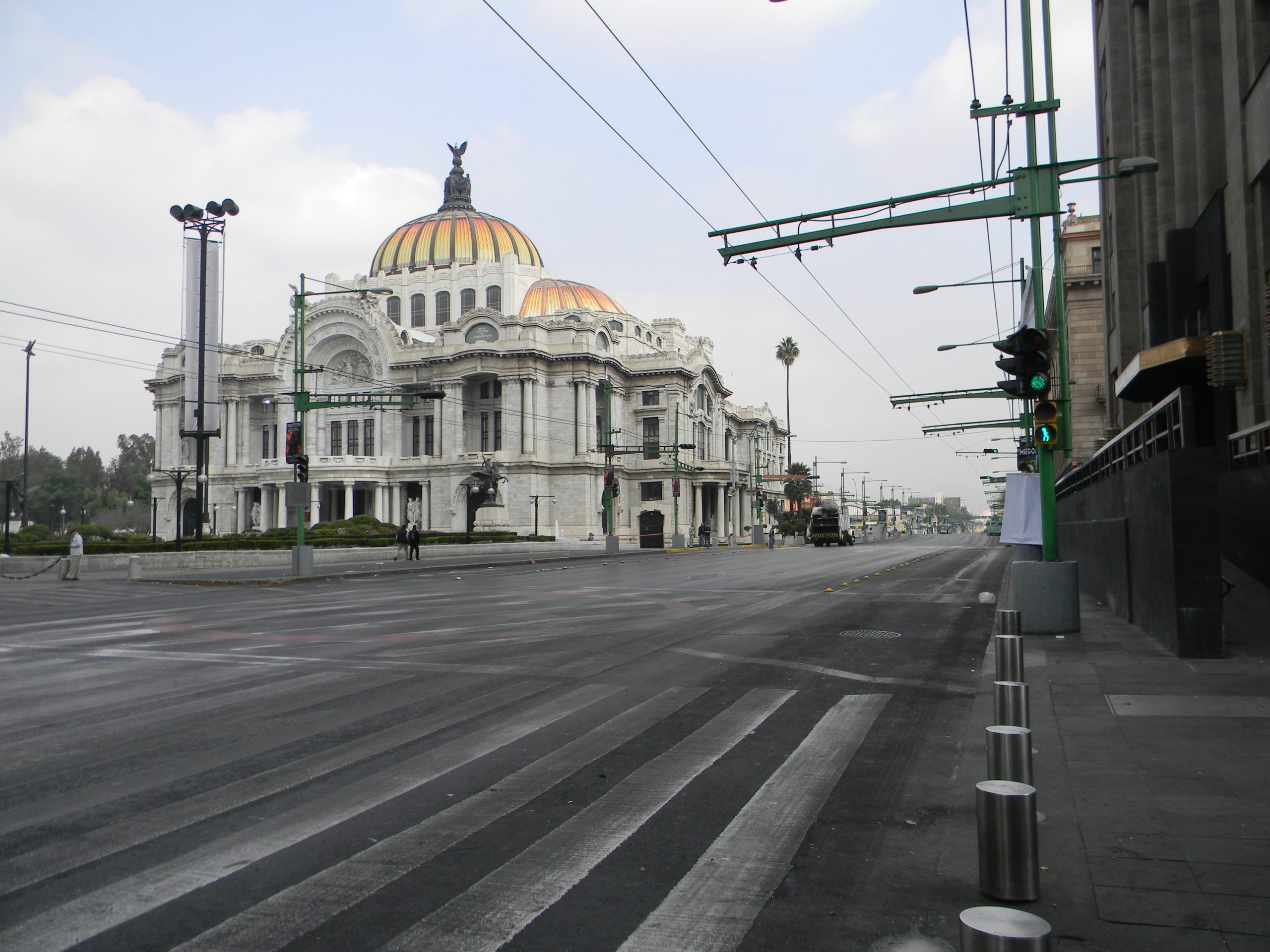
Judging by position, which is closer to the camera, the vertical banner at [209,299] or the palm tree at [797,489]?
the vertical banner at [209,299]

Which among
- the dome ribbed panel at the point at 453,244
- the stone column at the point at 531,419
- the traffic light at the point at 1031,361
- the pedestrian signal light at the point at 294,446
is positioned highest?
the dome ribbed panel at the point at 453,244

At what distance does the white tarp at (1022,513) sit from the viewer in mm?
16000

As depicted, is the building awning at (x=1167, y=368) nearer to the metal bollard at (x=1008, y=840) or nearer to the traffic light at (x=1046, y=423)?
the traffic light at (x=1046, y=423)

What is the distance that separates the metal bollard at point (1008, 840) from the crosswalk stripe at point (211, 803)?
13.1 feet

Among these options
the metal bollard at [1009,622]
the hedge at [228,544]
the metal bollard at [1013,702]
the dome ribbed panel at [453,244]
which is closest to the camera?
the metal bollard at [1013,702]

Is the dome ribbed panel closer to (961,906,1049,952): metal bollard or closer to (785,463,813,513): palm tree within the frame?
(785,463,813,513): palm tree

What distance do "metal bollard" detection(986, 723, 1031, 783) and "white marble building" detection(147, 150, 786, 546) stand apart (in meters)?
66.9

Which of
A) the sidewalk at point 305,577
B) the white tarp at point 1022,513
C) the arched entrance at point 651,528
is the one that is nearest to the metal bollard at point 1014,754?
the white tarp at point 1022,513

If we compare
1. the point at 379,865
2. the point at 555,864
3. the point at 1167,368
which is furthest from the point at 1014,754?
the point at 1167,368

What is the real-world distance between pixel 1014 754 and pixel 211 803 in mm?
4336

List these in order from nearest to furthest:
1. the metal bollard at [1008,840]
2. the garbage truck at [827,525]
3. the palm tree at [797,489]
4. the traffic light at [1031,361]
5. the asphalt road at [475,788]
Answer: the metal bollard at [1008,840], the asphalt road at [475,788], the traffic light at [1031,361], the garbage truck at [827,525], the palm tree at [797,489]

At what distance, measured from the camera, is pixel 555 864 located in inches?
169

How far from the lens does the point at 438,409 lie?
79250 mm

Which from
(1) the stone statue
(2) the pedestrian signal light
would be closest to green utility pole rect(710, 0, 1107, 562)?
(2) the pedestrian signal light
